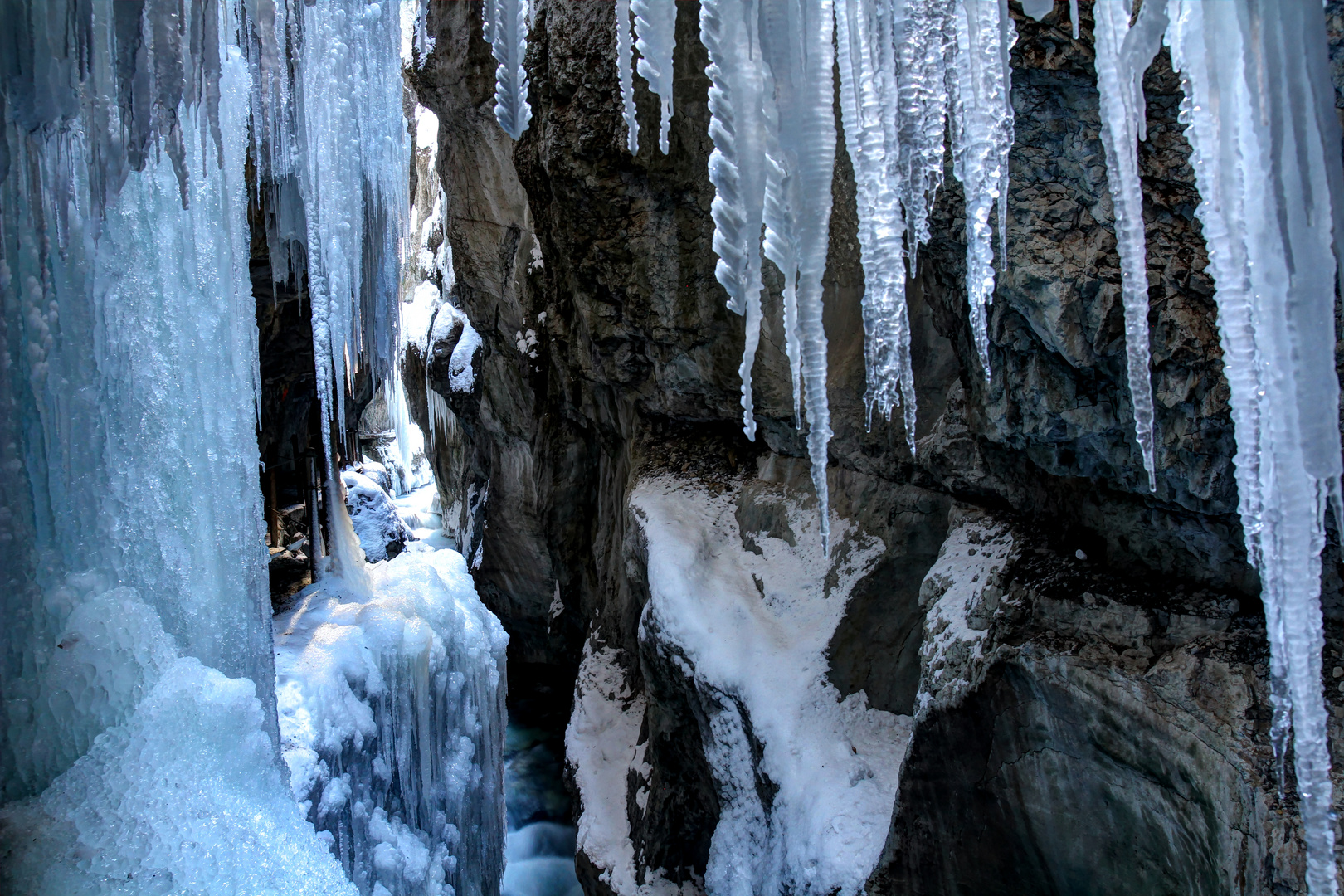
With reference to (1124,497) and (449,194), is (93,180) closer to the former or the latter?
(1124,497)

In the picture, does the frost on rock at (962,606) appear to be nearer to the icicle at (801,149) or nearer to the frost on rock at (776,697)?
the frost on rock at (776,697)

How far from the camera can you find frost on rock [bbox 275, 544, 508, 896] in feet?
14.4

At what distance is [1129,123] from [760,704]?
14.0ft

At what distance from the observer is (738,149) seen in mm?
2439

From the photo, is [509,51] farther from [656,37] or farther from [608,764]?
[608,764]

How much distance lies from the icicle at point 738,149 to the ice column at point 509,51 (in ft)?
3.36

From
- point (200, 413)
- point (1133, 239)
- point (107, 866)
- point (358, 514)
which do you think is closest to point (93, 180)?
point (200, 413)

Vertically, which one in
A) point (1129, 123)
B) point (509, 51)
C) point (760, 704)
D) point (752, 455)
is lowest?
point (760, 704)

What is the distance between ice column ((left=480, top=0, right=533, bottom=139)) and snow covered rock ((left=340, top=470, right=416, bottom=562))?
6.60 meters

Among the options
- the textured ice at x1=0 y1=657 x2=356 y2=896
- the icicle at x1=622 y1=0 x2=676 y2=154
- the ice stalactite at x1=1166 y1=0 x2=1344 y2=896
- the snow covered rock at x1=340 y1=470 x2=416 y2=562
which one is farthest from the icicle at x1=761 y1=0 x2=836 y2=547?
the snow covered rock at x1=340 y1=470 x2=416 y2=562

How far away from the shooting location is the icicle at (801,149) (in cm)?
231

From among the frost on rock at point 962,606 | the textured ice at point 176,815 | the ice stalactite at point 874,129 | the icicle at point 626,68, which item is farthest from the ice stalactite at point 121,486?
the frost on rock at point 962,606

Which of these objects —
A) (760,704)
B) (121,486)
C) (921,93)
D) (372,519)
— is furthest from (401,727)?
(372,519)

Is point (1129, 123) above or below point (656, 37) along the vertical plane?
below
